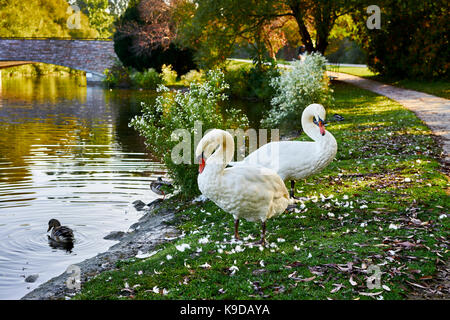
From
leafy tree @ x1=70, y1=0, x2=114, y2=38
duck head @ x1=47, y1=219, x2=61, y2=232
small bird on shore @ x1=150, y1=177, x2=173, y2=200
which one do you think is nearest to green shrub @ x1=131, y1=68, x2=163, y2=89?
small bird on shore @ x1=150, y1=177, x2=173, y2=200

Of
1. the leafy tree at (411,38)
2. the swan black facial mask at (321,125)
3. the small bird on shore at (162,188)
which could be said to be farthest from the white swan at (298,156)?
the leafy tree at (411,38)

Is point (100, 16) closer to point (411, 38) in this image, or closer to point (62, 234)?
point (411, 38)

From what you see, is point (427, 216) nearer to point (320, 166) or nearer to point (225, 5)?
point (320, 166)

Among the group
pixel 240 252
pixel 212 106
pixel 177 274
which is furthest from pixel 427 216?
pixel 212 106

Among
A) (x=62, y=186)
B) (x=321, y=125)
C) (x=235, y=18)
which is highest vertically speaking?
(x=235, y=18)

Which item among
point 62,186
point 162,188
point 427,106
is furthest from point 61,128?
point 427,106

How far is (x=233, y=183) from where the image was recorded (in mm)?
6738

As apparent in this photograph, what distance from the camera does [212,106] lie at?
11531mm

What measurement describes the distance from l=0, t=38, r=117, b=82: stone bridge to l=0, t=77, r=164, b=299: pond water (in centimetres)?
3137

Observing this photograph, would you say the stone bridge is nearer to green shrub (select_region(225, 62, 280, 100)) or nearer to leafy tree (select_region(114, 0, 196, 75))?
leafy tree (select_region(114, 0, 196, 75))

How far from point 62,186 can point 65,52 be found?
49.8m

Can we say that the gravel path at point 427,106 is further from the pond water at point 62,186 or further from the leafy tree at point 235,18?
the pond water at point 62,186

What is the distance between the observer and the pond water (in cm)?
908

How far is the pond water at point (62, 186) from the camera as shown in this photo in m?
9.08
